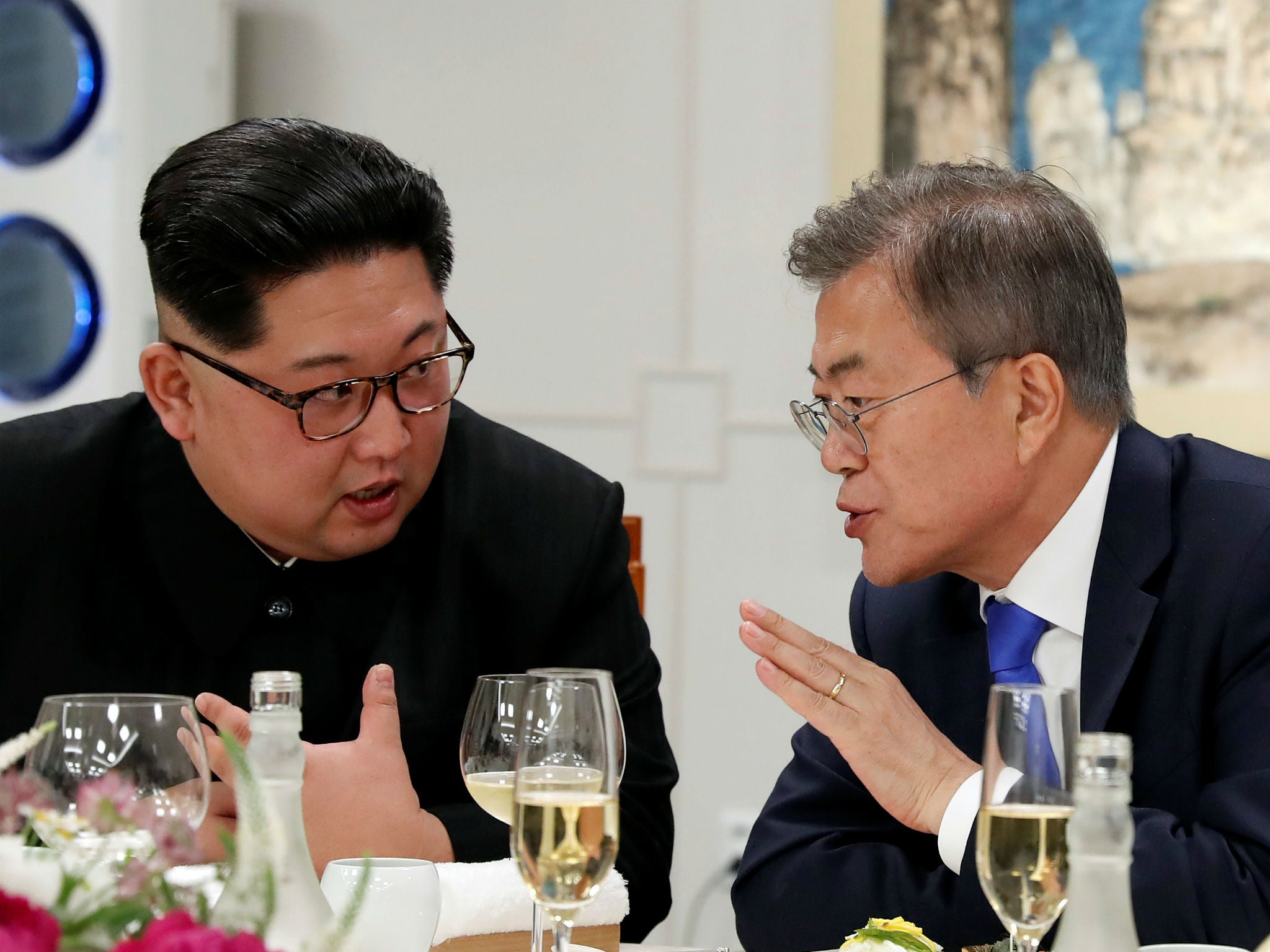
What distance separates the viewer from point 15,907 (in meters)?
0.57

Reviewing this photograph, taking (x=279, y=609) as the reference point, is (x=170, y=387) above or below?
above

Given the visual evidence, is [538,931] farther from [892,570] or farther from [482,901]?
Result: [892,570]

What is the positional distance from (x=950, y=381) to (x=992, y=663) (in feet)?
1.04

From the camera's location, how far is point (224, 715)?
4.06 ft

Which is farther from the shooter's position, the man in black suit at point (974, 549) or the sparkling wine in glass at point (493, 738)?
the man in black suit at point (974, 549)

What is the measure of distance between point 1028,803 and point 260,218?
3.53ft

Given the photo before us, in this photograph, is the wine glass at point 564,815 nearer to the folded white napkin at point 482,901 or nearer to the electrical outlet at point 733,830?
the folded white napkin at point 482,901

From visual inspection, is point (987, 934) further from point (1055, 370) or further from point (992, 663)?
point (1055, 370)

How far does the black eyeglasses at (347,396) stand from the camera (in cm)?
159

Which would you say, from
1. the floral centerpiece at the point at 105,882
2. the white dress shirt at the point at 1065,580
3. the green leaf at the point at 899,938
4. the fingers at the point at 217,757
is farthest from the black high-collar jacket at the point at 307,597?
the floral centerpiece at the point at 105,882

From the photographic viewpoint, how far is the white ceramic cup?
0.98 m

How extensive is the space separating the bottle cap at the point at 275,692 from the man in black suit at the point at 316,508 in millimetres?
728

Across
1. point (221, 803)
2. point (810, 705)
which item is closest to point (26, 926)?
point (221, 803)

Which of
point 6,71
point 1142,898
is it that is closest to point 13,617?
point 1142,898
